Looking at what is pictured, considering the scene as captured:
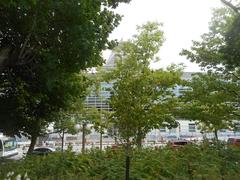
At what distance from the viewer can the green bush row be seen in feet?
29.9

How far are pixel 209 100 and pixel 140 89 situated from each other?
368cm

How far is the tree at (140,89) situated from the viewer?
61.2ft

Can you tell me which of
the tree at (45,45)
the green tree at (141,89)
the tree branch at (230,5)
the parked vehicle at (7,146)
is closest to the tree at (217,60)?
the green tree at (141,89)

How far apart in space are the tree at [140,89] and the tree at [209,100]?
1.53 meters

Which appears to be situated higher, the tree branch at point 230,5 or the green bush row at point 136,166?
the tree branch at point 230,5

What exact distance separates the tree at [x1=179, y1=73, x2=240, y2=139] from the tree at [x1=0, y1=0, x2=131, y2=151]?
7390 millimetres

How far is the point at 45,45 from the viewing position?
12727 mm

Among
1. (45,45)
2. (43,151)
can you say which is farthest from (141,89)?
(45,45)

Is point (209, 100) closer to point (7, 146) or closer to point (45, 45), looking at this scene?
point (45, 45)

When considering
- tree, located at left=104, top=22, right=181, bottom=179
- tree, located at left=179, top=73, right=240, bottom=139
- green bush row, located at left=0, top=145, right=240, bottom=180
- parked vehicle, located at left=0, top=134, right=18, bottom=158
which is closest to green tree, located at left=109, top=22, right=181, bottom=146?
tree, located at left=104, top=22, right=181, bottom=179

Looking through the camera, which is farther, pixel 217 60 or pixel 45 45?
pixel 217 60

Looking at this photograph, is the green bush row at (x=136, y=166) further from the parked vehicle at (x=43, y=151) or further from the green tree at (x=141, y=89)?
the green tree at (x=141, y=89)

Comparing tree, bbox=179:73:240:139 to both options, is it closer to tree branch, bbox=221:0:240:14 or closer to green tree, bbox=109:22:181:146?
green tree, bbox=109:22:181:146

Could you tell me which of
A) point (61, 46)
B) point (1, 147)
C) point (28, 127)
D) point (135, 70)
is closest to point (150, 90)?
point (135, 70)
